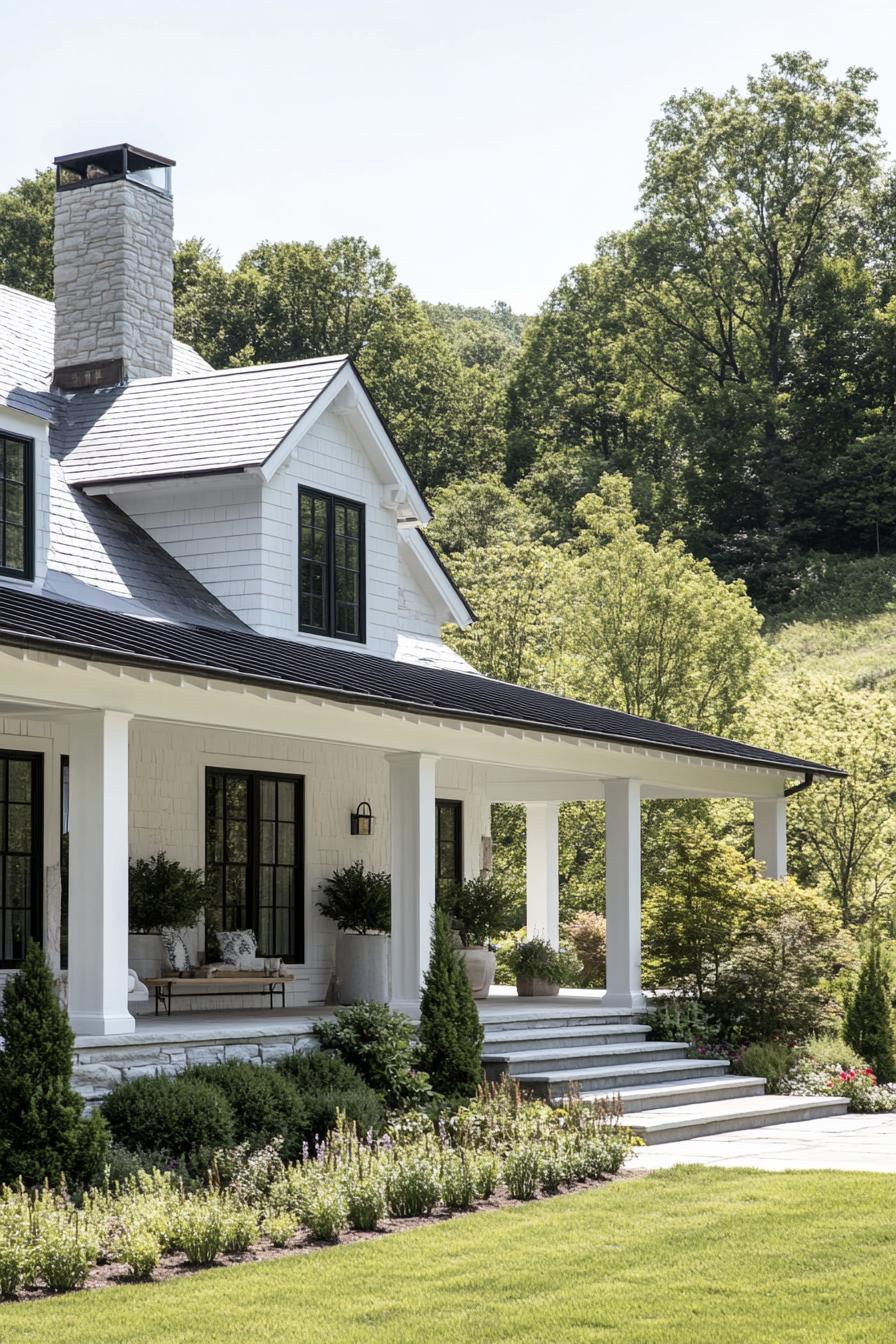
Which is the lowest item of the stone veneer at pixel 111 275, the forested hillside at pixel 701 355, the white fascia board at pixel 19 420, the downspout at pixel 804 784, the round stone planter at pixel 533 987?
the round stone planter at pixel 533 987

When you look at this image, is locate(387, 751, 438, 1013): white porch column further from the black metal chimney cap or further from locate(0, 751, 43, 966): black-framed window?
the black metal chimney cap

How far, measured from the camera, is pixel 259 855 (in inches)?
683

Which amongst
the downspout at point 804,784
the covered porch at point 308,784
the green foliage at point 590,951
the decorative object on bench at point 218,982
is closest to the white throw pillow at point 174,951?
the decorative object on bench at point 218,982

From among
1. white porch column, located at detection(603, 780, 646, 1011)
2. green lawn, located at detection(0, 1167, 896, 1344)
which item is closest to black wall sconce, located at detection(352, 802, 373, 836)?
white porch column, located at detection(603, 780, 646, 1011)

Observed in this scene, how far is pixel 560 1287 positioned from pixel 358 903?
9.58 metres

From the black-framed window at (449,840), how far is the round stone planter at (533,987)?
1.53m

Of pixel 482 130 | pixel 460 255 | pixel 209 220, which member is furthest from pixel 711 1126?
pixel 460 255

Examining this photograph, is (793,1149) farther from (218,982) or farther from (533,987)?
(533,987)

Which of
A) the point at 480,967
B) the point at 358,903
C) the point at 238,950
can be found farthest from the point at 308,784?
the point at 480,967

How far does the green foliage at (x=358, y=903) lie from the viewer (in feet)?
58.1

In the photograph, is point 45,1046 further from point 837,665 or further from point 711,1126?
point 837,665

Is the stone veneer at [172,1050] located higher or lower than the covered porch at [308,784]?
lower

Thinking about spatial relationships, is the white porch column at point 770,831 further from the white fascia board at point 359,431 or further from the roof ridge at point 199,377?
the roof ridge at point 199,377

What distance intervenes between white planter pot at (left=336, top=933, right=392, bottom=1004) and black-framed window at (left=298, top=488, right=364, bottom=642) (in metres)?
3.44
